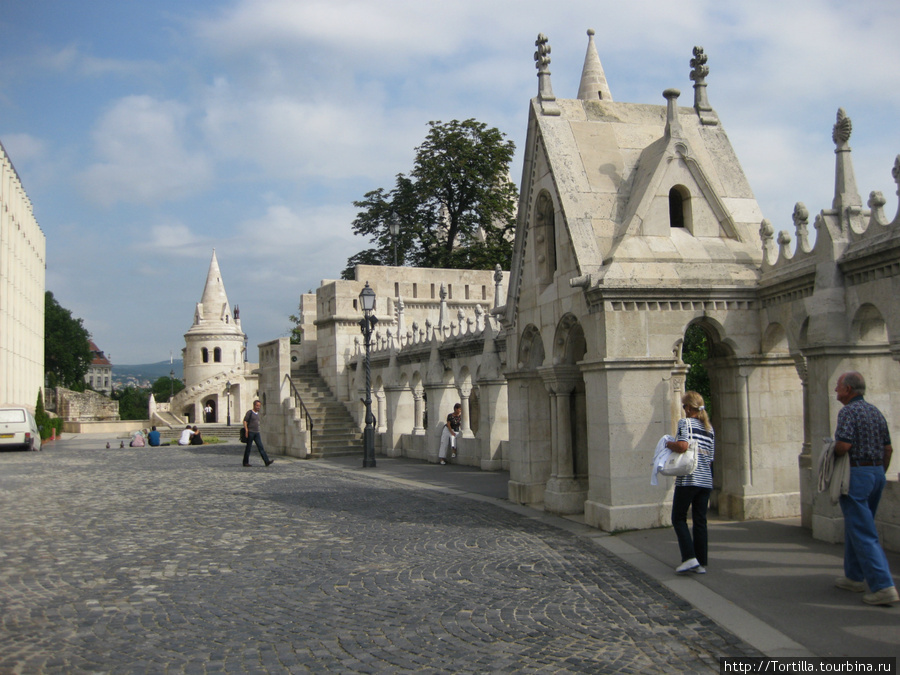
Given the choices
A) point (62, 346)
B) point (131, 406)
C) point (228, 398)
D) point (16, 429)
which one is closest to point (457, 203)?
point (16, 429)

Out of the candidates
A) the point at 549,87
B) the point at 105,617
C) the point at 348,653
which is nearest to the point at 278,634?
the point at 348,653

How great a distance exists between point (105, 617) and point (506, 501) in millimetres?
7324

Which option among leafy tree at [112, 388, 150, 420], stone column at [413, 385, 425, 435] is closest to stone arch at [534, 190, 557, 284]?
stone column at [413, 385, 425, 435]

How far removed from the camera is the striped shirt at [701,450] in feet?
23.5

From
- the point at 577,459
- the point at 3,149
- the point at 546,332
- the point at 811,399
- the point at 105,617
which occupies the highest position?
the point at 3,149

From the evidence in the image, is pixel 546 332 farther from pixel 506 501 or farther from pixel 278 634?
pixel 278 634

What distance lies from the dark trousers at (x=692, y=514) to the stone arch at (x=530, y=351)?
5.37 meters

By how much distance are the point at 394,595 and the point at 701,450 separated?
114 inches

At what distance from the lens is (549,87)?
38.5 ft

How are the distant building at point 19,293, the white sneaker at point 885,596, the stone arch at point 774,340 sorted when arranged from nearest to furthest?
the white sneaker at point 885,596
the stone arch at point 774,340
the distant building at point 19,293

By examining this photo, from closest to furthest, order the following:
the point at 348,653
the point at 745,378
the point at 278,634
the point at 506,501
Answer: the point at 348,653 < the point at 278,634 < the point at 745,378 < the point at 506,501

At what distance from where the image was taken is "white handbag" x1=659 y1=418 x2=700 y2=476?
7.10 m

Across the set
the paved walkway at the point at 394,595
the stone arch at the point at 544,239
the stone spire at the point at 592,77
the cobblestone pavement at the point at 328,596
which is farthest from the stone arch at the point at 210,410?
the stone arch at the point at 544,239

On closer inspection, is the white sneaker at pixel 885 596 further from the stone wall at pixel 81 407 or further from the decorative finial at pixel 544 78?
the stone wall at pixel 81 407
